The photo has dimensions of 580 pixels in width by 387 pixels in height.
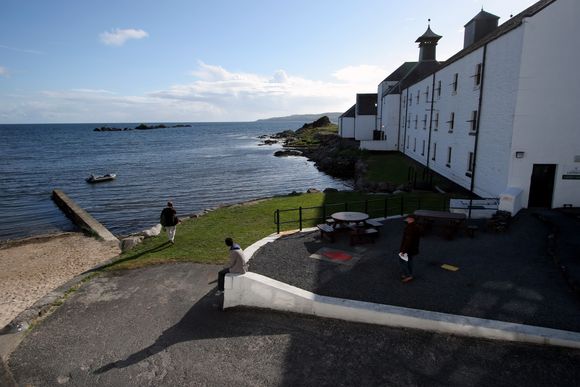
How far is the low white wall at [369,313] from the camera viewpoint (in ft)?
22.5

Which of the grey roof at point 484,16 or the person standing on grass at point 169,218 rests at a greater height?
the grey roof at point 484,16

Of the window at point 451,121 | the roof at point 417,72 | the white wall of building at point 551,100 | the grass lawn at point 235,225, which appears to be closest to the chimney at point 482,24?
the window at point 451,121

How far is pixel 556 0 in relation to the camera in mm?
14469

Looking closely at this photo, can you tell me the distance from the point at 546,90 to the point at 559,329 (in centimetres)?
1218

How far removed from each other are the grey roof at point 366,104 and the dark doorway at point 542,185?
4550cm

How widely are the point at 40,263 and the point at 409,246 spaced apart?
1589cm

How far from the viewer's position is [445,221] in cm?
1308

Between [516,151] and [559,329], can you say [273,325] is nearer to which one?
[559,329]

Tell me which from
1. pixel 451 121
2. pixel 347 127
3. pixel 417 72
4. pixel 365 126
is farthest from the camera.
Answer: pixel 347 127

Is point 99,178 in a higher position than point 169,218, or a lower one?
lower

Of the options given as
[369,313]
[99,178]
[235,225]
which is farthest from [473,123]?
[99,178]

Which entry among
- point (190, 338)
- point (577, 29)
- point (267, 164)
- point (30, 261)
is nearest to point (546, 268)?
point (190, 338)

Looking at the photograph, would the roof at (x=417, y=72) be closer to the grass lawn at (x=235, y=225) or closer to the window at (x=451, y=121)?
the window at (x=451, y=121)

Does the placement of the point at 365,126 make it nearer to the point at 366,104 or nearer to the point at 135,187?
the point at 366,104
